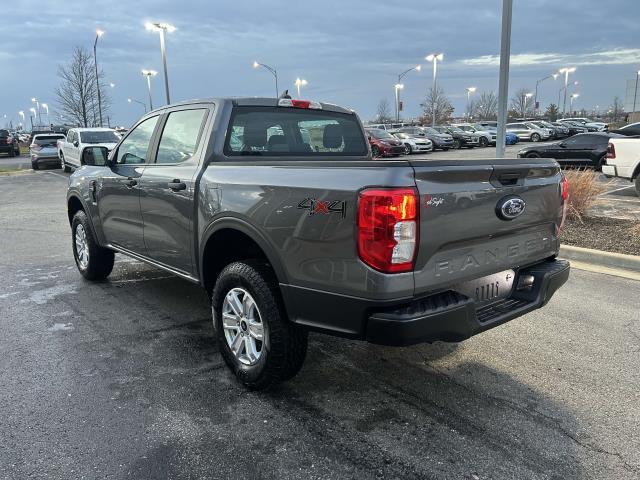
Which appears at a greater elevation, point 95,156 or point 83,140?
point 95,156

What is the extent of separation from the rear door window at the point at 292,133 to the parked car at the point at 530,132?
39.6 meters

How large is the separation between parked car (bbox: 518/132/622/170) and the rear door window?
16.0 metres

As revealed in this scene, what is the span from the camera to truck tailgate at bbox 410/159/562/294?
9.10 ft

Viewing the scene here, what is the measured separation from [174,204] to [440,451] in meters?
2.63

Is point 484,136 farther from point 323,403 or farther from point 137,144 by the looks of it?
point 323,403

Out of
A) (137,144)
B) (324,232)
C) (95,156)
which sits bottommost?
(324,232)

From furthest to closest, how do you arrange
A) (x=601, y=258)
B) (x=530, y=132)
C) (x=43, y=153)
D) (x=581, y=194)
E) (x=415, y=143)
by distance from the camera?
(x=530, y=132)
(x=415, y=143)
(x=43, y=153)
(x=581, y=194)
(x=601, y=258)

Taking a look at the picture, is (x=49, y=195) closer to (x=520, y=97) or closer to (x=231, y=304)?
(x=231, y=304)

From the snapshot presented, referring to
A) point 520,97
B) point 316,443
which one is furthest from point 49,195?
point 520,97

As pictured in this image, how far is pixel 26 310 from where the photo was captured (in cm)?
522

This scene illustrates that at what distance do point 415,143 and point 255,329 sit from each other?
1116 inches

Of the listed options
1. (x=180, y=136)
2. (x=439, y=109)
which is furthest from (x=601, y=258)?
(x=439, y=109)

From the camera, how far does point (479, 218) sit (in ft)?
9.87

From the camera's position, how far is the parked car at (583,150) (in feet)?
61.1
